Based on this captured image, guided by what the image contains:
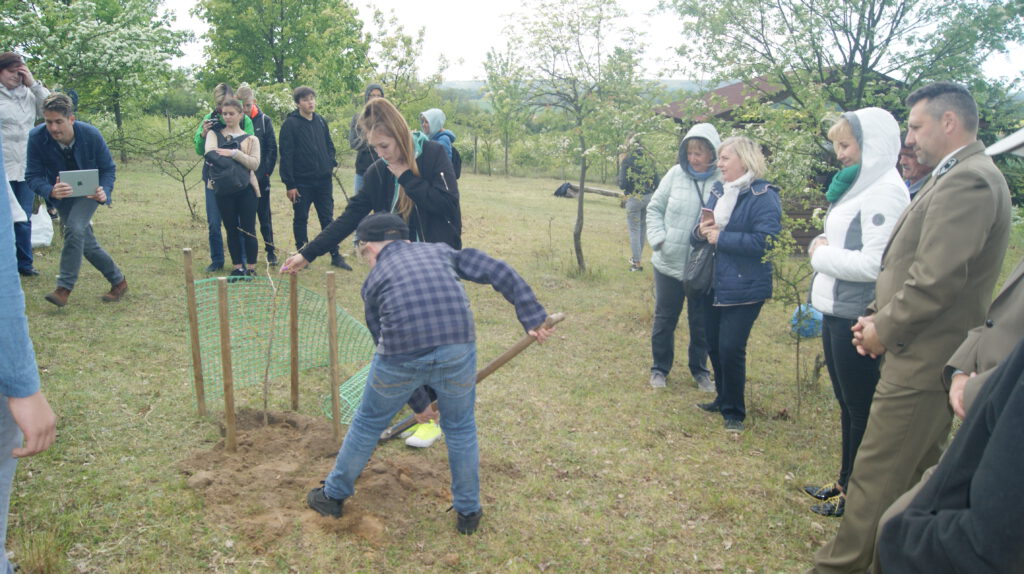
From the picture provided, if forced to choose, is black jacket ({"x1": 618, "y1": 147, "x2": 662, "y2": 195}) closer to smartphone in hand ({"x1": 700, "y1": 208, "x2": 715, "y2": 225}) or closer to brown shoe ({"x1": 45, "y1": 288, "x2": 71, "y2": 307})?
smartphone in hand ({"x1": 700, "y1": 208, "x2": 715, "y2": 225})

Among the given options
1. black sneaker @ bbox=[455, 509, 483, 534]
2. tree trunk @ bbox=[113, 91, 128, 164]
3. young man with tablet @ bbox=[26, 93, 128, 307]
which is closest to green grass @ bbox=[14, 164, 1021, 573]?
black sneaker @ bbox=[455, 509, 483, 534]

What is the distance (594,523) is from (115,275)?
17.1 feet

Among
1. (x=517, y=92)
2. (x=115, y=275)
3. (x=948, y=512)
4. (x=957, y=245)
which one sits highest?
(x=517, y=92)

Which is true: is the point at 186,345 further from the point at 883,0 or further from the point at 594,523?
the point at 883,0

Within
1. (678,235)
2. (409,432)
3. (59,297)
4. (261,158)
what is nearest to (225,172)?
(261,158)

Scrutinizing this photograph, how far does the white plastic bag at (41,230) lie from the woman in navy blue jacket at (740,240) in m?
7.65

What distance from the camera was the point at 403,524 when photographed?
11.2 ft

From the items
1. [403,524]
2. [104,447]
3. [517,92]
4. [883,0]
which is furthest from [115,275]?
[883,0]

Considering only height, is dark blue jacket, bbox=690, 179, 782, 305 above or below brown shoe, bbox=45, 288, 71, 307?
above

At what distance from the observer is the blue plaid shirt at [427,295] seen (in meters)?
2.97

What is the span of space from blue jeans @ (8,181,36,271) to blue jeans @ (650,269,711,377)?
19.8ft

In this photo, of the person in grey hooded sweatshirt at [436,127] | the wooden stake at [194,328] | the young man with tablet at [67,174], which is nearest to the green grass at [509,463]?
the wooden stake at [194,328]

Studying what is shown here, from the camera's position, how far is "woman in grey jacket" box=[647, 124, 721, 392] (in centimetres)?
512

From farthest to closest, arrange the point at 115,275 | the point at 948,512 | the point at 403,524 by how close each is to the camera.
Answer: the point at 115,275
the point at 403,524
the point at 948,512
